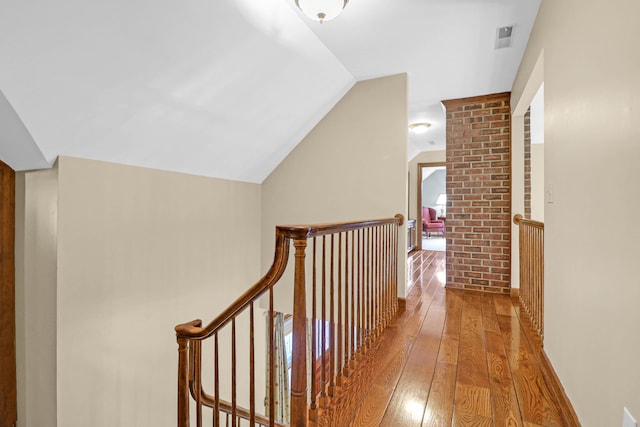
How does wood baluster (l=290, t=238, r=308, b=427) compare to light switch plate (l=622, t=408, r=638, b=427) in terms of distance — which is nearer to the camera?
light switch plate (l=622, t=408, r=638, b=427)

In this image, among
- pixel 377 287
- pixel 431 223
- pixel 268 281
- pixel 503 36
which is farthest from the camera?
pixel 431 223

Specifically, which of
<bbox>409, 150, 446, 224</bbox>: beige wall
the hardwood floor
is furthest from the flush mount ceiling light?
<bbox>409, 150, 446, 224</bbox>: beige wall

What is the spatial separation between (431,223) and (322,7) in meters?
8.88

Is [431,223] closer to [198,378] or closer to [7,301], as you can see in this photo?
[198,378]

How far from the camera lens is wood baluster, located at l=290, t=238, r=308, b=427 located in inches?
49.7

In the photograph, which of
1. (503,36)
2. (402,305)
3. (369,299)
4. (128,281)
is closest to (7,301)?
(128,281)

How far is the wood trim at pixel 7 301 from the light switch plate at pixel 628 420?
137 inches

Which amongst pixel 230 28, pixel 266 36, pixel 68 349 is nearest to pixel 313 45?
pixel 266 36

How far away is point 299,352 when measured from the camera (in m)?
1.27

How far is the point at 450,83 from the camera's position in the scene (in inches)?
140

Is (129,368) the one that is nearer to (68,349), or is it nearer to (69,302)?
(68,349)

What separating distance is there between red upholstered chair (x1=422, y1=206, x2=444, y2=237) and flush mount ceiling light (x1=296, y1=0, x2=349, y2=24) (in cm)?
848

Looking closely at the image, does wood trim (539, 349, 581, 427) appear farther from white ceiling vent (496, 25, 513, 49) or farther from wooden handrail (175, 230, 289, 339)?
white ceiling vent (496, 25, 513, 49)

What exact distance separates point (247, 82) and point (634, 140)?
97.5 inches
